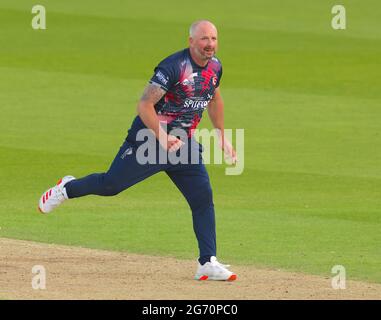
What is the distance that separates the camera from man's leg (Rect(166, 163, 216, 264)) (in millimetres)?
10922

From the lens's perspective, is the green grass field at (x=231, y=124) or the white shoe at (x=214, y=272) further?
the green grass field at (x=231, y=124)

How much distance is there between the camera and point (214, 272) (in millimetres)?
10922

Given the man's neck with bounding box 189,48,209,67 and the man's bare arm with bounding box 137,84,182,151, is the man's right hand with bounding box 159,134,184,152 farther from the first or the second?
the man's neck with bounding box 189,48,209,67

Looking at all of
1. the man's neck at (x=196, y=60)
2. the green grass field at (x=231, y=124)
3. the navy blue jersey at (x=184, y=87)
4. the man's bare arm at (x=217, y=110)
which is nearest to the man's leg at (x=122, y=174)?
the navy blue jersey at (x=184, y=87)

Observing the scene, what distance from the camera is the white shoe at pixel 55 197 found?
11328 millimetres

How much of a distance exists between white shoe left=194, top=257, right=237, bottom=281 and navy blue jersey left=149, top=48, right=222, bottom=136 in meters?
1.14

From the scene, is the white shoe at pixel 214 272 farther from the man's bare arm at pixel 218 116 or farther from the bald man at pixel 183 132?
the man's bare arm at pixel 218 116

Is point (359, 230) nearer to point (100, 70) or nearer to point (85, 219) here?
point (85, 219)

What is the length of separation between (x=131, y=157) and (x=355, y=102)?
472 inches

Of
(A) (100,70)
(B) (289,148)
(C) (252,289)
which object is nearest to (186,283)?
(C) (252,289)

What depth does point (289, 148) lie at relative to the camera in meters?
18.6

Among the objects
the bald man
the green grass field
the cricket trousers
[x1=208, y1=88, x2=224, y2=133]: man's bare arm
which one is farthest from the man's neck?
the green grass field

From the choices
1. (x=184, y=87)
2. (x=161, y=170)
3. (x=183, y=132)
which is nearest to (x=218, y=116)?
(x=183, y=132)

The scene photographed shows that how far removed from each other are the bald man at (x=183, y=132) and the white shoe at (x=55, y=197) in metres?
0.13
